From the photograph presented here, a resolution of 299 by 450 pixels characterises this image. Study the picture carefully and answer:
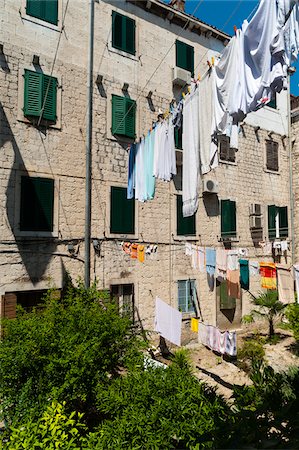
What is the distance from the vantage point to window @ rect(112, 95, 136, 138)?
37.4 feet

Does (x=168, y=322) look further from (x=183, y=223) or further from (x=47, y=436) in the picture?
(x=47, y=436)

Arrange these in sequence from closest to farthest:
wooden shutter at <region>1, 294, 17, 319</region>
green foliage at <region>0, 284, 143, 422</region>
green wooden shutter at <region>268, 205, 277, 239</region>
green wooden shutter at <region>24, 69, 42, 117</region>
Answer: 1. green foliage at <region>0, 284, 143, 422</region>
2. wooden shutter at <region>1, 294, 17, 319</region>
3. green wooden shutter at <region>24, 69, 42, 117</region>
4. green wooden shutter at <region>268, 205, 277, 239</region>

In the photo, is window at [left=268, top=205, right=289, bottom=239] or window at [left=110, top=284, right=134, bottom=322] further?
window at [left=268, top=205, right=289, bottom=239]

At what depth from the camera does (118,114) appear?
453 inches

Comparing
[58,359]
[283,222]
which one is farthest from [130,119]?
[283,222]

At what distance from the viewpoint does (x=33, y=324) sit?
248 inches

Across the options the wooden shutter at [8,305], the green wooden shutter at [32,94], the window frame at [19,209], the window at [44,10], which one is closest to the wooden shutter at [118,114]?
the green wooden shutter at [32,94]

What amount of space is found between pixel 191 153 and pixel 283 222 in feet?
35.6

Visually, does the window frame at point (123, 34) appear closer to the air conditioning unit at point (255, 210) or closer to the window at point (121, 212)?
the window at point (121, 212)

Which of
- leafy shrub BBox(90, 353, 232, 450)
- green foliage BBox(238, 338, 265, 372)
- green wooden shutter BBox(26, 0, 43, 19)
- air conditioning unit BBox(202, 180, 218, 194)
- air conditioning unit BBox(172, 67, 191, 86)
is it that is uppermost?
green wooden shutter BBox(26, 0, 43, 19)

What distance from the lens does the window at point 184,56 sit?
43.5 feet

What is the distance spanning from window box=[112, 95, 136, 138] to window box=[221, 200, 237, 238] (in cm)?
528

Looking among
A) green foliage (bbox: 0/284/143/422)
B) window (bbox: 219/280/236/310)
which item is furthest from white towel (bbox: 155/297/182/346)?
green foliage (bbox: 0/284/143/422)

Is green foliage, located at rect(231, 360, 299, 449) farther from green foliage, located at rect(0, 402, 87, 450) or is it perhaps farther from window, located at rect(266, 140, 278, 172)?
window, located at rect(266, 140, 278, 172)
